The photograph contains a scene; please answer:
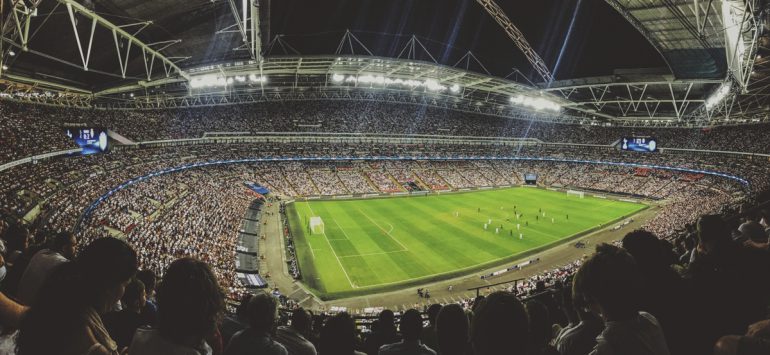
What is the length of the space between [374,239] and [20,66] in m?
28.1

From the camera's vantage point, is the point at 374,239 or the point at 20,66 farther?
the point at 374,239

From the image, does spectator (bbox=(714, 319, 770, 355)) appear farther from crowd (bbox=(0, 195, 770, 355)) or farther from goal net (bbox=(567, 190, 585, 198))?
goal net (bbox=(567, 190, 585, 198))

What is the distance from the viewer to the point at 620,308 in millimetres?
2473

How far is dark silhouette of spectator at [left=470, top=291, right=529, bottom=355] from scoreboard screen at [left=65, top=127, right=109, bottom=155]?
111 ft

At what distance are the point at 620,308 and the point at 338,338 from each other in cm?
243

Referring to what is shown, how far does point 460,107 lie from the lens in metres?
75.9

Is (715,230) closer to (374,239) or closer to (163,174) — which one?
(374,239)

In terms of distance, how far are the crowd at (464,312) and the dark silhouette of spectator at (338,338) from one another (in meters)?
0.01

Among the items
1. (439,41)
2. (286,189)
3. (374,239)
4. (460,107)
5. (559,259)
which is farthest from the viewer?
(460,107)

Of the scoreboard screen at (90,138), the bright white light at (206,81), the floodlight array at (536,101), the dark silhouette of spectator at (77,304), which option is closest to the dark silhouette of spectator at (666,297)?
the dark silhouette of spectator at (77,304)

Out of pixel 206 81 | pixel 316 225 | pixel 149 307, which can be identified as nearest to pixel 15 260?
pixel 149 307

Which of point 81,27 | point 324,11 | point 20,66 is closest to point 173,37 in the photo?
point 81,27

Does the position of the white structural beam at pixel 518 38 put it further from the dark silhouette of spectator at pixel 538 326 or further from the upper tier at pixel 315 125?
the dark silhouette of spectator at pixel 538 326

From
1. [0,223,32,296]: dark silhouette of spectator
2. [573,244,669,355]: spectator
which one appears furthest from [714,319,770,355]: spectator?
[0,223,32,296]: dark silhouette of spectator
